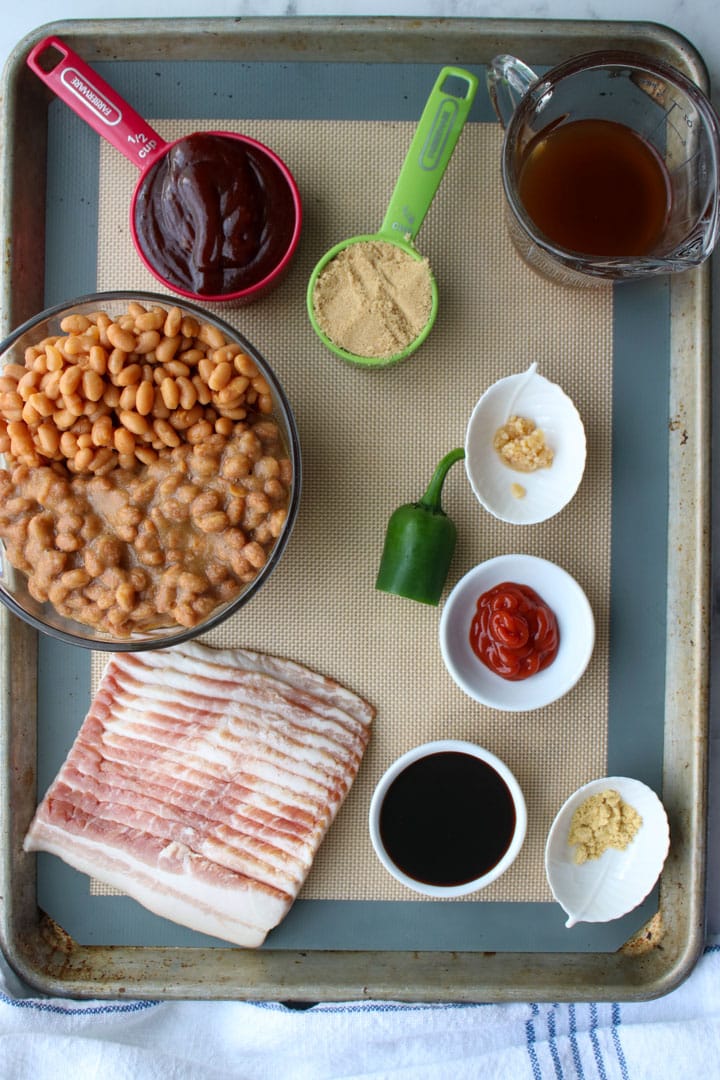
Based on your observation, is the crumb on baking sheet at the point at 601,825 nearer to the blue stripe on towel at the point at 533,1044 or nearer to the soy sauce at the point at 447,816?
the soy sauce at the point at 447,816

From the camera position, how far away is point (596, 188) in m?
1.73

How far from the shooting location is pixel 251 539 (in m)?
1.56

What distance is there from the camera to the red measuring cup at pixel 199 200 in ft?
5.25

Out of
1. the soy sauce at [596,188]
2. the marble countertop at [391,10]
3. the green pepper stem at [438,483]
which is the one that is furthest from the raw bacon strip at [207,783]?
the marble countertop at [391,10]

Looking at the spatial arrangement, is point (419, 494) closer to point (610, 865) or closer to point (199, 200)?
point (199, 200)

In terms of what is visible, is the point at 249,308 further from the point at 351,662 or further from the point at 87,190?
the point at 351,662

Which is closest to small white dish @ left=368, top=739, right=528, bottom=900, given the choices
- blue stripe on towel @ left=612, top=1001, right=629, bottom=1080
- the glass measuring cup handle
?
blue stripe on towel @ left=612, top=1001, right=629, bottom=1080

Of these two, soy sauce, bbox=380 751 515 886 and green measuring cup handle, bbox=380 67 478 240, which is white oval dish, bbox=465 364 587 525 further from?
soy sauce, bbox=380 751 515 886

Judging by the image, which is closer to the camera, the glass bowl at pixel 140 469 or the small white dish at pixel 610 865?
the glass bowl at pixel 140 469

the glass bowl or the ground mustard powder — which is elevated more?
the ground mustard powder

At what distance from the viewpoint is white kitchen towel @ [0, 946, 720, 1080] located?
1834mm

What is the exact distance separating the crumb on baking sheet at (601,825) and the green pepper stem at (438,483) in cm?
69

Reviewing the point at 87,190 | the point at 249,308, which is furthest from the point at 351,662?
the point at 87,190

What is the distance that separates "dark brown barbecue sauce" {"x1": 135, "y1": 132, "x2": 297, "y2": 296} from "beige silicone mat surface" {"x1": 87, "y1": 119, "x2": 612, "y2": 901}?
6.7 inches
